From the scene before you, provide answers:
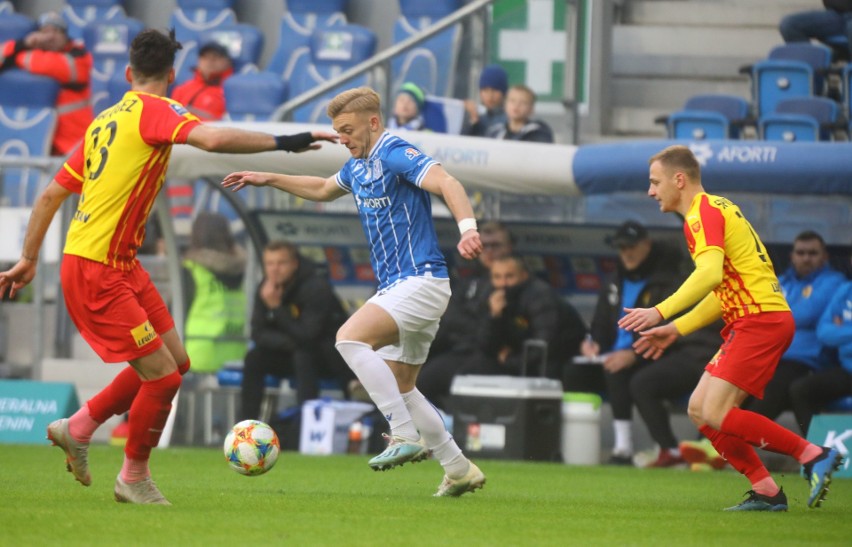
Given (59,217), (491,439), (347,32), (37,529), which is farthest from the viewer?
(347,32)

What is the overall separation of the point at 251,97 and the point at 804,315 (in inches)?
309

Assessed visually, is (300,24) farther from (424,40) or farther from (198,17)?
(424,40)

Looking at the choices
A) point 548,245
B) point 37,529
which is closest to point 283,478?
point 37,529

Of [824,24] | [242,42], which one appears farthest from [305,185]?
[242,42]

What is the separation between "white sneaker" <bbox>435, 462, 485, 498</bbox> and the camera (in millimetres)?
8125

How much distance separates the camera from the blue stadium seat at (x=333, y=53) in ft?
61.8

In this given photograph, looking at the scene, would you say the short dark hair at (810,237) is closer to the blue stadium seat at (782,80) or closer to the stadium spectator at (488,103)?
the blue stadium seat at (782,80)

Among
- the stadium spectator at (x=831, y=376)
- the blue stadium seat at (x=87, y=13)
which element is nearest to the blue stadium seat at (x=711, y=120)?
the stadium spectator at (x=831, y=376)

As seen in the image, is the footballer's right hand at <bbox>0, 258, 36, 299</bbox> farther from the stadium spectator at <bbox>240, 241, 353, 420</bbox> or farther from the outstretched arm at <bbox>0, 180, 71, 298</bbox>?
the stadium spectator at <bbox>240, 241, 353, 420</bbox>

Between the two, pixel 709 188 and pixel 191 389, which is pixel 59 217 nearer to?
pixel 191 389

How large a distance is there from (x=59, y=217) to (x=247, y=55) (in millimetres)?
6619

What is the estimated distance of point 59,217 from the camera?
1390 cm

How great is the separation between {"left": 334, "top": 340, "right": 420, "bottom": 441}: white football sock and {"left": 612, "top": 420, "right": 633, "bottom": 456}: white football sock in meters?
5.27

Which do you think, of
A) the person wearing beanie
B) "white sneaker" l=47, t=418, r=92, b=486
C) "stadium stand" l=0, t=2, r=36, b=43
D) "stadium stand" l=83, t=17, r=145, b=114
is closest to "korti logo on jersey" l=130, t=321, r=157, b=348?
"white sneaker" l=47, t=418, r=92, b=486
